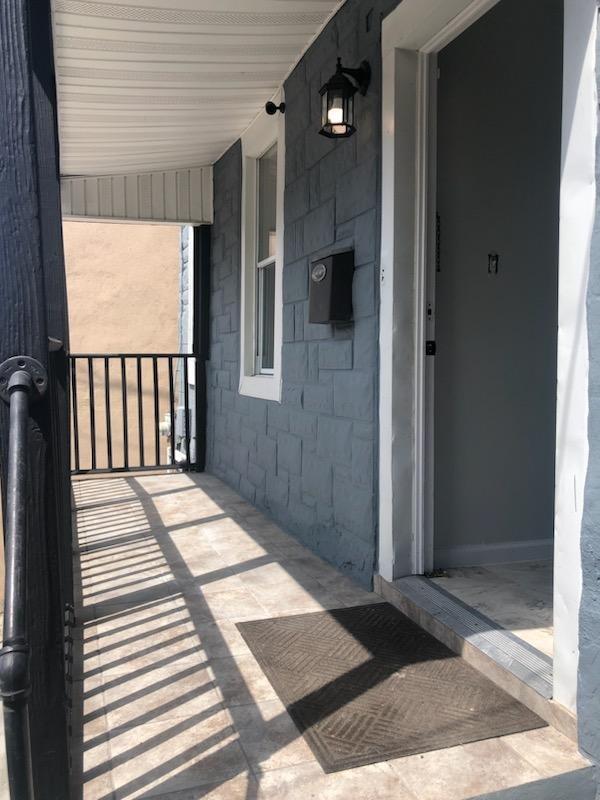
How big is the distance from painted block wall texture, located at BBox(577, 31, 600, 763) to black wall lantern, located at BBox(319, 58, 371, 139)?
4.70 ft

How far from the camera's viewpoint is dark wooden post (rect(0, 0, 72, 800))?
127 centimetres

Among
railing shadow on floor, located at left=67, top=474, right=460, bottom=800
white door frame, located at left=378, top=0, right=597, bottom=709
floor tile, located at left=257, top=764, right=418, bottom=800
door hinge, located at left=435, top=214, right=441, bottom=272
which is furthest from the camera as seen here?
door hinge, located at left=435, top=214, right=441, bottom=272

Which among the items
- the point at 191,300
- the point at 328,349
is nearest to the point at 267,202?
the point at 191,300

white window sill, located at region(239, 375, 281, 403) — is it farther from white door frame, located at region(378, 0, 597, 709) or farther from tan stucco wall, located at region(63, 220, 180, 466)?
tan stucco wall, located at region(63, 220, 180, 466)

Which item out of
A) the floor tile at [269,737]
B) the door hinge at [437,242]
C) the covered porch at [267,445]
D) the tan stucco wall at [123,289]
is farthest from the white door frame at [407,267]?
the tan stucco wall at [123,289]

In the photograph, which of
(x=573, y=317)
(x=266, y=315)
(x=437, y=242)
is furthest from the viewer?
(x=266, y=315)

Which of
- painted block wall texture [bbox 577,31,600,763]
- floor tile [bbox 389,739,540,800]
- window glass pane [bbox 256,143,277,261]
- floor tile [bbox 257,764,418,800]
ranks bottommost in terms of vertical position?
floor tile [bbox 257,764,418,800]

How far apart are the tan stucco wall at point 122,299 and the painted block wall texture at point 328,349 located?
582cm

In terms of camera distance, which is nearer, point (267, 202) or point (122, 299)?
point (267, 202)

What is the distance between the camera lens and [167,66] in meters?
3.56

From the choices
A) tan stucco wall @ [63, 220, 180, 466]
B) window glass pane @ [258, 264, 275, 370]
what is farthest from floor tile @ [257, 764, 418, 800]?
tan stucco wall @ [63, 220, 180, 466]

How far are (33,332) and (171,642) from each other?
144 cm

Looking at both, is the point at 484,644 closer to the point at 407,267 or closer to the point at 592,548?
the point at 592,548

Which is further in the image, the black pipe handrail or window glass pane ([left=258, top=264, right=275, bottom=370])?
window glass pane ([left=258, top=264, right=275, bottom=370])
